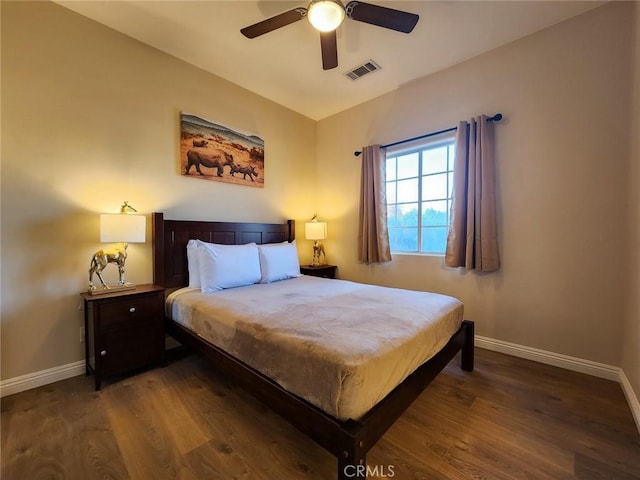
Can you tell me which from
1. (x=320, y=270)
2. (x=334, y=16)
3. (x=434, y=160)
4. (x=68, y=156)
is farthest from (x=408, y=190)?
(x=68, y=156)

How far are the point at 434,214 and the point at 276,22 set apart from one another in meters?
2.37

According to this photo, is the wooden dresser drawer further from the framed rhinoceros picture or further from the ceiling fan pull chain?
the ceiling fan pull chain

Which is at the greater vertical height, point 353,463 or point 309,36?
point 309,36

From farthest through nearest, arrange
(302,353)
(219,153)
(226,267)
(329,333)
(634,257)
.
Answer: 1. (219,153)
2. (226,267)
3. (634,257)
4. (329,333)
5. (302,353)

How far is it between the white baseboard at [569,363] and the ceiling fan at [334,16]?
2.80 m

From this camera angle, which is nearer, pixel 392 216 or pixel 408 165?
pixel 408 165

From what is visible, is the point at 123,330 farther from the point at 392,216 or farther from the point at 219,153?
the point at 392,216

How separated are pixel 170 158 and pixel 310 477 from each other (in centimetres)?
285

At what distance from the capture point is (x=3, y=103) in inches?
75.1

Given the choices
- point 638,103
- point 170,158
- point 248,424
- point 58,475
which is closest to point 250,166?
point 170,158

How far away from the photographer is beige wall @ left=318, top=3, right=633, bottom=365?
2.09 m

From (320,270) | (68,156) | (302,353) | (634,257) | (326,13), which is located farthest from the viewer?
(320,270)

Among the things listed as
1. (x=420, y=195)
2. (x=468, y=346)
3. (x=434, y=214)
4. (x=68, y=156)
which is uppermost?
(x=68, y=156)

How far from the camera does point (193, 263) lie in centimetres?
Result: 263
